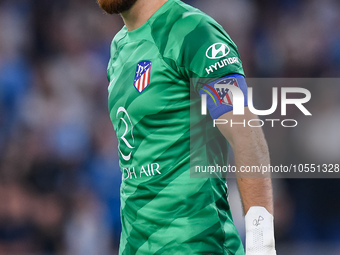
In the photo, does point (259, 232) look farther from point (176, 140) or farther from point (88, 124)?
point (88, 124)

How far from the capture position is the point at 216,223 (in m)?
2.12

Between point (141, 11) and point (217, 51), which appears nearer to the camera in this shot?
point (217, 51)

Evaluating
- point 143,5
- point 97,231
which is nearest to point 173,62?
point 143,5

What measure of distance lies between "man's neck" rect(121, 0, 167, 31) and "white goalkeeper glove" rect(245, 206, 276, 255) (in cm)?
85

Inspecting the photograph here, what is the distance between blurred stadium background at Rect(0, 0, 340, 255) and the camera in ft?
18.2

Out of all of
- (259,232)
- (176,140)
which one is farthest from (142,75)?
(259,232)

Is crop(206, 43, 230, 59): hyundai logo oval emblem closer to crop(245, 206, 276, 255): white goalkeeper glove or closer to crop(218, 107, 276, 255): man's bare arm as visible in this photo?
crop(218, 107, 276, 255): man's bare arm

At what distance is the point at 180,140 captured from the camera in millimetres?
2123

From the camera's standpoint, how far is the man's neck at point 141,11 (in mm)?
2270

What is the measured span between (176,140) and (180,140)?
1cm

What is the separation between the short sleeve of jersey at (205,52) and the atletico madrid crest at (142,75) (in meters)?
0.15

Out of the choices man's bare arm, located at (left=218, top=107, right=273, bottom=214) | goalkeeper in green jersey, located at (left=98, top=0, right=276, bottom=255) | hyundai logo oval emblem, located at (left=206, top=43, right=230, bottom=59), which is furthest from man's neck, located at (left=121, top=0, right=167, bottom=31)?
man's bare arm, located at (left=218, top=107, right=273, bottom=214)

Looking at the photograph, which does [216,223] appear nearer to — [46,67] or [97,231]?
[97,231]

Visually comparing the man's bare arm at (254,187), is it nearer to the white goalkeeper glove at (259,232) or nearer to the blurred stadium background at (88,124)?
the white goalkeeper glove at (259,232)
